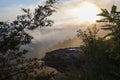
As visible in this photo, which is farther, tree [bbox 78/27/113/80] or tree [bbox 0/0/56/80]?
tree [bbox 78/27/113/80]

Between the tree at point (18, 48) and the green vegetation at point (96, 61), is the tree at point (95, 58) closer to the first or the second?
the green vegetation at point (96, 61)

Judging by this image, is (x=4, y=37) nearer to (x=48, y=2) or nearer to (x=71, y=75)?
(x=48, y=2)

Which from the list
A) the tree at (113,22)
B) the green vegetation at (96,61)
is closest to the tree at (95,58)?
the green vegetation at (96,61)

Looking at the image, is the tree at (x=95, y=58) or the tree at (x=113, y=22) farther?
the tree at (x=95, y=58)

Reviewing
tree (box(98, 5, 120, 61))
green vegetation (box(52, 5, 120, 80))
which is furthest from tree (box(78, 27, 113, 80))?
tree (box(98, 5, 120, 61))

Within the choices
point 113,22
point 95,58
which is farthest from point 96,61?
point 113,22

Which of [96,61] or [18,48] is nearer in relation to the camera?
[18,48]

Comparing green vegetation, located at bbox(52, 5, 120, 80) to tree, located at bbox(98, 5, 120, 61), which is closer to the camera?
tree, located at bbox(98, 5, 120, 61)

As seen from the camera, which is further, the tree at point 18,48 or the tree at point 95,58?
the tree at point 95,58

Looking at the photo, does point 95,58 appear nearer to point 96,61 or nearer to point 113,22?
point 96,61

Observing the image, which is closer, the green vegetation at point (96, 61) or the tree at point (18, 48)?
the tree at point (18, 48)

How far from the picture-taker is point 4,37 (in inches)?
445

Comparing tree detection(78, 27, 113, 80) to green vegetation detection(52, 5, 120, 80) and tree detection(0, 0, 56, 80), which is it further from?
tree detection(0, 0, 56, 80)

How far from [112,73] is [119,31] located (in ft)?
14.2
